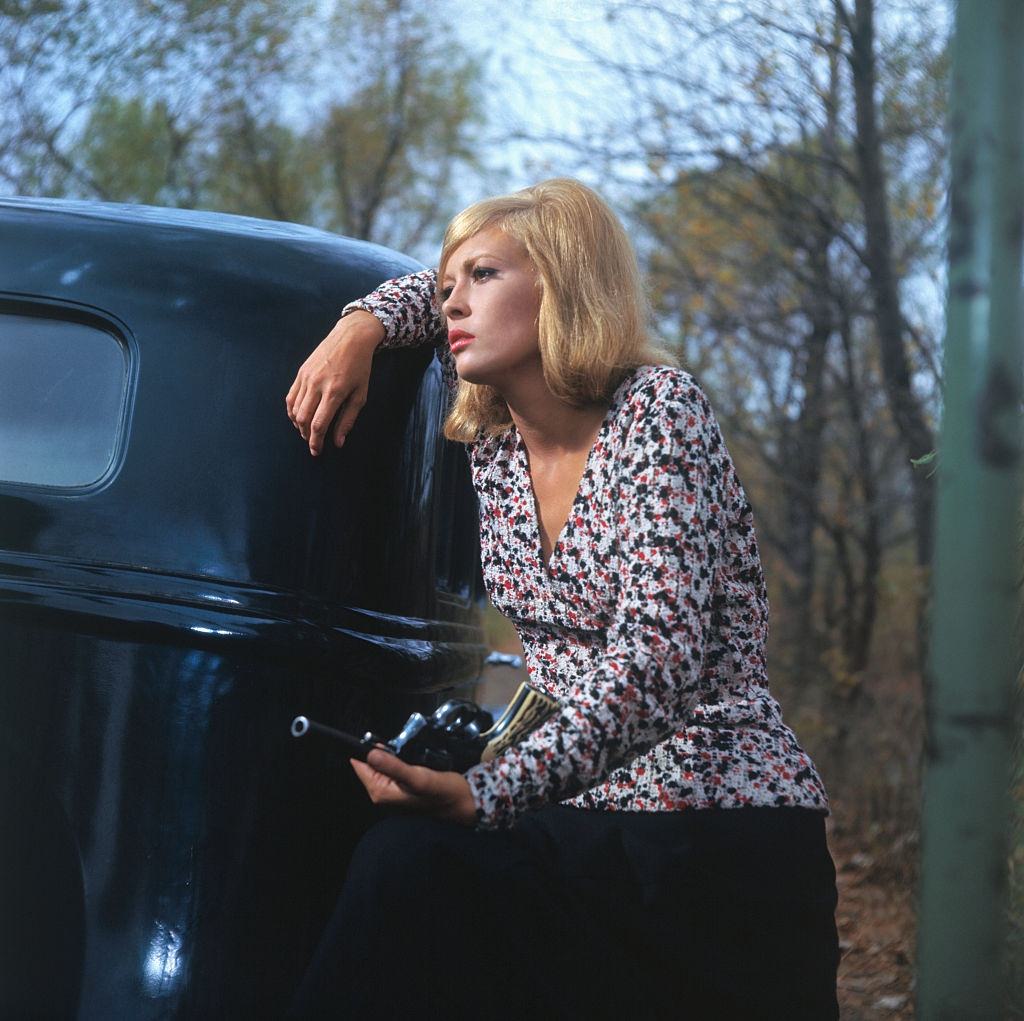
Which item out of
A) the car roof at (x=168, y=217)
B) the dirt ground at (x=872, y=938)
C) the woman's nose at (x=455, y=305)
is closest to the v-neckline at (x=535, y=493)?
the woman's nose at (x=455, y=305)

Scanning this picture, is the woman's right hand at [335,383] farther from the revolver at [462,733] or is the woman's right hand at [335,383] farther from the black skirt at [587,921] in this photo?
the black skirt at [587,921]

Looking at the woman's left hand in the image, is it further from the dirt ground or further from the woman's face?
the dirt ground

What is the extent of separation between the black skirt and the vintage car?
0.36 meters

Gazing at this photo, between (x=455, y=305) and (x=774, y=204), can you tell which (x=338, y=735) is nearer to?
(x=455, y=305)

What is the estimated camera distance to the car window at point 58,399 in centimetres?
242

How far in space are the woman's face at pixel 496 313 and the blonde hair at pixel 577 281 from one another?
27 millimetres

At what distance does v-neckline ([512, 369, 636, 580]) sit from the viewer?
234cm

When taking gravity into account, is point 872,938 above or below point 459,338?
below

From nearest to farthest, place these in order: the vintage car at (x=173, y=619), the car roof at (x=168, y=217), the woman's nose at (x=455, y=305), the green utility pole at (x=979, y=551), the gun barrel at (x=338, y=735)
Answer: the green utility pole at (x=979, y=551), the gun barrel at (x=338, y=735), the vintage car at (x=173, y=619), the woman's nose at (x=455, y=305), the car roof at (x=168, y=217)

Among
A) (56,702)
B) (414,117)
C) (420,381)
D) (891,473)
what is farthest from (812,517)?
(414,117)

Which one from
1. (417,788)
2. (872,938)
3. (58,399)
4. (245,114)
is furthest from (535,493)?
(245,114)

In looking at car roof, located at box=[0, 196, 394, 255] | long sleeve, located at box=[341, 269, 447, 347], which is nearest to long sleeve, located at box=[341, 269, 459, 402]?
long sleeve, located at box=[341, 269, 447, 347]

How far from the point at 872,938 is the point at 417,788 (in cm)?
362

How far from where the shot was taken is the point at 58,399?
246 centimetres
